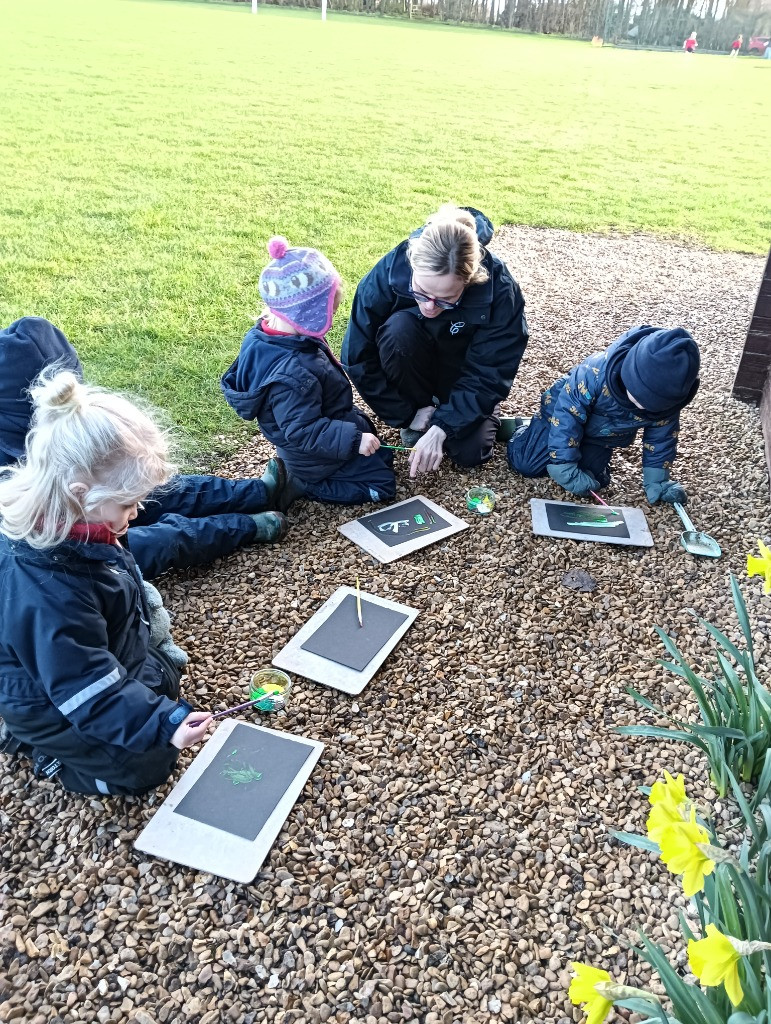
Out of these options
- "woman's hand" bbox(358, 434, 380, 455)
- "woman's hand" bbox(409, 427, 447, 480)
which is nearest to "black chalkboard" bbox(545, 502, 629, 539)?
"woman's hand" bbox(409, 427, 447, 480)

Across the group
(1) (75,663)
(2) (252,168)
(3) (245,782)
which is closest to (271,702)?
(3) (245,782)

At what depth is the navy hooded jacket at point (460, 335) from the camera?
3.54 m

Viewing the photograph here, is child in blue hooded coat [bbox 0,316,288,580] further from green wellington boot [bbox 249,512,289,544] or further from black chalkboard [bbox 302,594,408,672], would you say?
black chalkboard [bbox 302,594,408,672]

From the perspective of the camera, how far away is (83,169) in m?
8.14

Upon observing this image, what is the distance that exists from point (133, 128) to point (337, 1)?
25.8 meters

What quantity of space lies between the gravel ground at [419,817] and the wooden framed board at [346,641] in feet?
0.18

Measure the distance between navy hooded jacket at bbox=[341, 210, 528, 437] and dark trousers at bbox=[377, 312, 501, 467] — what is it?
1.4 inches


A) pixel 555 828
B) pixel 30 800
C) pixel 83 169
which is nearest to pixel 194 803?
pixel 30 800

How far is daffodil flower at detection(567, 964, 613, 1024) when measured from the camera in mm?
1163

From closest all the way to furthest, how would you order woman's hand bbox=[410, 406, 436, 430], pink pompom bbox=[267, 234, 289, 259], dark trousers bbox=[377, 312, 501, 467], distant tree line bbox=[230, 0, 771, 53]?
pink pompom bbox=[267, 234, 289, 259]
dark trousers bbox=[377, 312, 501, 467]
woman's hand bbox=[410, 406, 436, 430]
distant tree line bbox=[230, 0, 771, 53]

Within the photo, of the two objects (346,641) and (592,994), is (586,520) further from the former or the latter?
(592,994)

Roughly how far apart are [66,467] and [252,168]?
8026mm

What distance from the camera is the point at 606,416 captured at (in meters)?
3.52

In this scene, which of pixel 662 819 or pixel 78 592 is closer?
pixel 662 819
